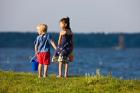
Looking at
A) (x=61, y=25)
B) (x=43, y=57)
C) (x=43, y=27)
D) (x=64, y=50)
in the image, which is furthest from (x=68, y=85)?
(x=61, y=25)

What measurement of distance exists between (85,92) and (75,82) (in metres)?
1.19

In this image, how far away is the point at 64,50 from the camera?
21.2m

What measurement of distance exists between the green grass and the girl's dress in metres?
1.07

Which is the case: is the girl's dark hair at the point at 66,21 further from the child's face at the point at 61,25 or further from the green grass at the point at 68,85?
the green grass at the point at 68,85

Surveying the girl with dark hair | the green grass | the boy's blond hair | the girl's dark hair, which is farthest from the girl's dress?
the green grass

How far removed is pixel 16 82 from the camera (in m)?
19.3

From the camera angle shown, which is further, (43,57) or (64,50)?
(64,50)

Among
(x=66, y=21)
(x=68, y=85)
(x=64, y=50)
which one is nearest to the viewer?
(x=68, y=85)

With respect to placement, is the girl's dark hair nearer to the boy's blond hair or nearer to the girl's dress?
the girl's dress

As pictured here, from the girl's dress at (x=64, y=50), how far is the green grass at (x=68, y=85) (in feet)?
3.51

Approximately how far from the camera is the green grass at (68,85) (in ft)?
60.6

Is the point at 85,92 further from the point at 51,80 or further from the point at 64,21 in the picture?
the point at 64,21

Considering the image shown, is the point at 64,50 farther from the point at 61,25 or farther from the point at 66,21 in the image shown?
the point at 66,21

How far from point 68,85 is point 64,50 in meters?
2.37
